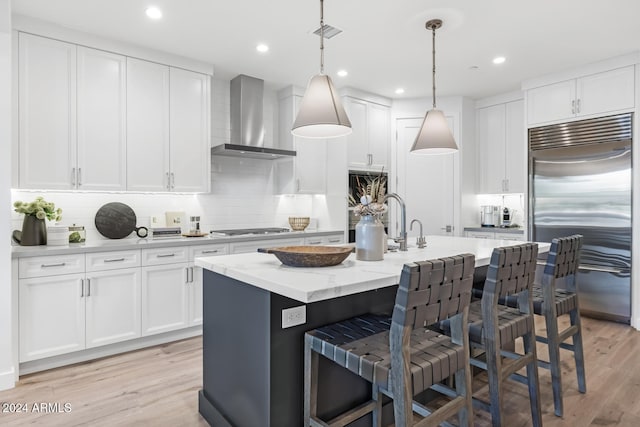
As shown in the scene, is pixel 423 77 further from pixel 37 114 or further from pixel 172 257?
pixel 37 114

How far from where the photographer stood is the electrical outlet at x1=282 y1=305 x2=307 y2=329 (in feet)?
5.63

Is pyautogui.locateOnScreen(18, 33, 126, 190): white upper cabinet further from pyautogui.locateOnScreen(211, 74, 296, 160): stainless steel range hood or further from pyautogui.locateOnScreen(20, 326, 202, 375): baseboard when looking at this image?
pyautogui.locateOnScreen(20, 326, 202, 375): baseboard

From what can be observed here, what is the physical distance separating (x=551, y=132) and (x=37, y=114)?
5.00m

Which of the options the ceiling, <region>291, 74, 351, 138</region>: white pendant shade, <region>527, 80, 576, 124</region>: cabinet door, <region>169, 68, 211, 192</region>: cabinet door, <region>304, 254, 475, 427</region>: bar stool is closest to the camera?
<region>304, 254, 475, 427</region>: bar stool

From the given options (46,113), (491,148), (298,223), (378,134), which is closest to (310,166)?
(298,223)

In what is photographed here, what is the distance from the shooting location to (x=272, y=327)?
1684 mm

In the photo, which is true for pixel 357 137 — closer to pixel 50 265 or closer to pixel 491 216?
pixel 491 216

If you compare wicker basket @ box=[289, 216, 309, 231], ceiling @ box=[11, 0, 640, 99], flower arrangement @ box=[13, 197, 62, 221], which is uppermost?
ceiling @ box=[11, 0, 640, 99]

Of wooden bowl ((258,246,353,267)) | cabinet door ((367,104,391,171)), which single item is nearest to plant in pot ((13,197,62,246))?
wooden bowl ((258,246,353,267))

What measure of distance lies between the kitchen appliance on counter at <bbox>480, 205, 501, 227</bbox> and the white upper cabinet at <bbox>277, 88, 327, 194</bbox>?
2.27m

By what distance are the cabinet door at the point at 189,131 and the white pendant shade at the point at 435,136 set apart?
87.0 inches

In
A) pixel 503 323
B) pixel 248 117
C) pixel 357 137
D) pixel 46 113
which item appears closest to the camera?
pixel 503 323

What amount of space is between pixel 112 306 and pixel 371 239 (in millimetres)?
2275

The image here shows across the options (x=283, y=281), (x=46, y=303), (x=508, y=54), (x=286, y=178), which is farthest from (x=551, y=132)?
(x=46, y=303)
